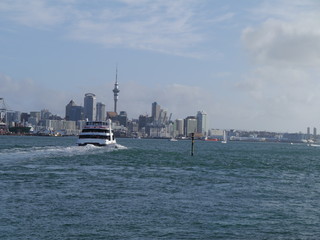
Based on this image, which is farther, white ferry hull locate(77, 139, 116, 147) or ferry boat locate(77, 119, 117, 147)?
ferry boat locate(77, 119, 117, 147)

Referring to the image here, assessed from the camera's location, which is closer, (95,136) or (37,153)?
(37,153)

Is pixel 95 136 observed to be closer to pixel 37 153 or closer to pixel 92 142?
pixel 92 142

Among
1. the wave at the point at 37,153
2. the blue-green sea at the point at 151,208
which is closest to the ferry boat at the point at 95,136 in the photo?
the wave at the point at 37,153

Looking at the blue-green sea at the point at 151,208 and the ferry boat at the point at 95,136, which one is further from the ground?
the ferry boat at the point at 95,136

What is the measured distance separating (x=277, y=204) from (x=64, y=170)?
2504 centimetres

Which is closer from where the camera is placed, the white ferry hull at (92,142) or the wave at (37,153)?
the wave at (37,153)

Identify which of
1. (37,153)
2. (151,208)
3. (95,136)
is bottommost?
(151,208)

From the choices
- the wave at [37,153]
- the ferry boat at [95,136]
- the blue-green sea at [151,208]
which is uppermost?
the ferry boat at [95,136]

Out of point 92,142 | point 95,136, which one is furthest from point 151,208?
point 95,136

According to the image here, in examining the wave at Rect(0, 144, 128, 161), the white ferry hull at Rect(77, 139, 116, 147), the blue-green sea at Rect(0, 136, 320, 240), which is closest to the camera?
the blue-green sea at Rect(0, 136, 320, 240)

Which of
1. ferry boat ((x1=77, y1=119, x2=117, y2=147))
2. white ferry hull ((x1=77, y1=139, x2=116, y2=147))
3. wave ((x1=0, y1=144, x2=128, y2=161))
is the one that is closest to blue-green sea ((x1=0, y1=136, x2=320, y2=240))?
wave ((x1=0, y1=144, x2=128, y2=161))

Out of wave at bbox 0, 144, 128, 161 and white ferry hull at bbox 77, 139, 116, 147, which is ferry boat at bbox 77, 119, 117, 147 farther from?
wave at bbox 0, 144, 128, 161

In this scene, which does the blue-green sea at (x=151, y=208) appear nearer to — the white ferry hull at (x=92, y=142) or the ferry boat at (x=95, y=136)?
the white ferry hull at (x=92, y=142)

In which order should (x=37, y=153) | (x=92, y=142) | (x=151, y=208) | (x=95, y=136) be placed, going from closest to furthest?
(x=151, y=208) < (x=37, y=153) < (x=92, y=142) < (x=95, y=136)
